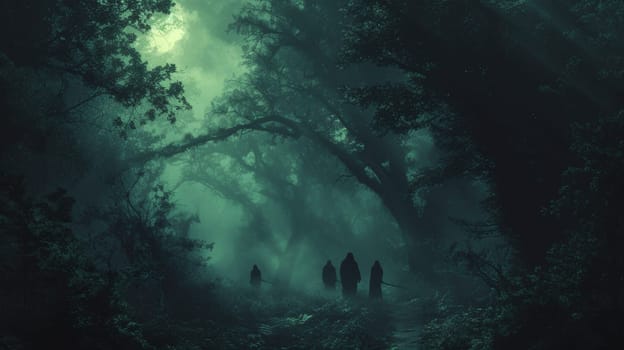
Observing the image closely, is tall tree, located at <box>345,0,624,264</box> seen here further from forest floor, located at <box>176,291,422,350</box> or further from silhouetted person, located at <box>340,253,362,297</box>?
silhouetted person, located at <box>340,253,362,297</box>

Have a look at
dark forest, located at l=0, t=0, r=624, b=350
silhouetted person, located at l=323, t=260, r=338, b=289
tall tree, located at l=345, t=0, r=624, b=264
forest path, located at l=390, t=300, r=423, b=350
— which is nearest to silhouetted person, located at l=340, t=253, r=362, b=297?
dark forest, located at l=0, t=0, r=624, b=350

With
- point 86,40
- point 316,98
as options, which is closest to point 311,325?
point 86,40

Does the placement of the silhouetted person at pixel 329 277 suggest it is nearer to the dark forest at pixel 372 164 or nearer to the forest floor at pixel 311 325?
the dark forest at pixel 372 164

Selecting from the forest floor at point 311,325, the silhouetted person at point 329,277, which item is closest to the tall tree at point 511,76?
the forest floor at point 311,325

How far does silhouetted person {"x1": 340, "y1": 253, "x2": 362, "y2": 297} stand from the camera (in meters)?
19.6

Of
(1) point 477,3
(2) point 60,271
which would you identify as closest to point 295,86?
(1) point 477,3

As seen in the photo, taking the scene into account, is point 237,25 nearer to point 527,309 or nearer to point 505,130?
point 505,130

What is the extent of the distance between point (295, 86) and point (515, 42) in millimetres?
15675

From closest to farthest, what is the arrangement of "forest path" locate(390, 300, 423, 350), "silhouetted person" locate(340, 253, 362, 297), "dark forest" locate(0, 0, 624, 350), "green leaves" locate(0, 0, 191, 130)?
"dark forest" locate(0, 0, 624, 350) < "forest path" locate(390, 300, 423, 350) < "green leaves" locate(0, 0, 191, 130) < "silhouetted person" locate(340, 253, 362, 297)

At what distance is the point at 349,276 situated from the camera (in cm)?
1961

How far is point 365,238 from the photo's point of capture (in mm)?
45125

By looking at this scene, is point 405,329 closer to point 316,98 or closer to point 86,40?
point 86,40

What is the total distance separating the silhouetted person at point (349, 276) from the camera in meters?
19.6

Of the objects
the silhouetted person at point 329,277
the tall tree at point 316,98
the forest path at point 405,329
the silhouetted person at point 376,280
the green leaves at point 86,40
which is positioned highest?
the tall tree at point 316,98
